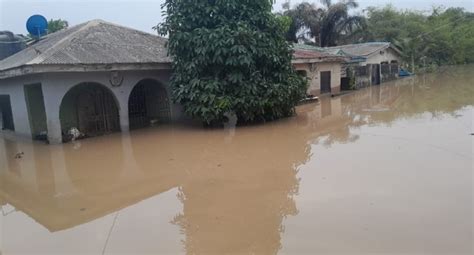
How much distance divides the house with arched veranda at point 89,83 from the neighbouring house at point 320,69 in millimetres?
7731

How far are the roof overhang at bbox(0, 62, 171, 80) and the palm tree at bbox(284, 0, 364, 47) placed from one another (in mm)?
24626

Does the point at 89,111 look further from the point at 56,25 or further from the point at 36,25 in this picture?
the point at 56,25

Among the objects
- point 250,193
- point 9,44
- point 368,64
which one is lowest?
point 250,193

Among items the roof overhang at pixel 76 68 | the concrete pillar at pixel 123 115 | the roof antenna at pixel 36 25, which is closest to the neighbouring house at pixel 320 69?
the roof overhang at pixel 76 68

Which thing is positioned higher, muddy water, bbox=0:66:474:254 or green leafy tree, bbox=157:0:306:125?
green leafy tree, bbox=157:0:306:125

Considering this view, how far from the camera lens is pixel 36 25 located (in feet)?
48.2

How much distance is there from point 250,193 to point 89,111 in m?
9.15

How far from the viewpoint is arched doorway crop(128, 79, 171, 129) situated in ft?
45.6

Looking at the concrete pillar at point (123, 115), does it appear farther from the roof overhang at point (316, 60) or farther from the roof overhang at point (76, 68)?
the roof overhang at point (316, 60)

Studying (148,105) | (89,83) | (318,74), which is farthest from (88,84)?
(318,74)

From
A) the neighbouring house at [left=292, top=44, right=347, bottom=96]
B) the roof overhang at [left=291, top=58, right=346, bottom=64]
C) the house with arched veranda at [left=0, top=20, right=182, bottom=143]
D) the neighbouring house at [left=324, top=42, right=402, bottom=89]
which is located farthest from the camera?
the neighbouring house at [left=324, top=42, right=402, bottom=89]

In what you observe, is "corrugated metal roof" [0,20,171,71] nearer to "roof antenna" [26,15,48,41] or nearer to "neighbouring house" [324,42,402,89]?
"roof antenna" [26,15,48,41]

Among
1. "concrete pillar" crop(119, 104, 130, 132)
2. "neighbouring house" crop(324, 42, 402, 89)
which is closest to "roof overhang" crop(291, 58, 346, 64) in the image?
"neighbouring house" crop(324, 42, 402, 89)

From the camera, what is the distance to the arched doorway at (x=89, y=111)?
12.4m
